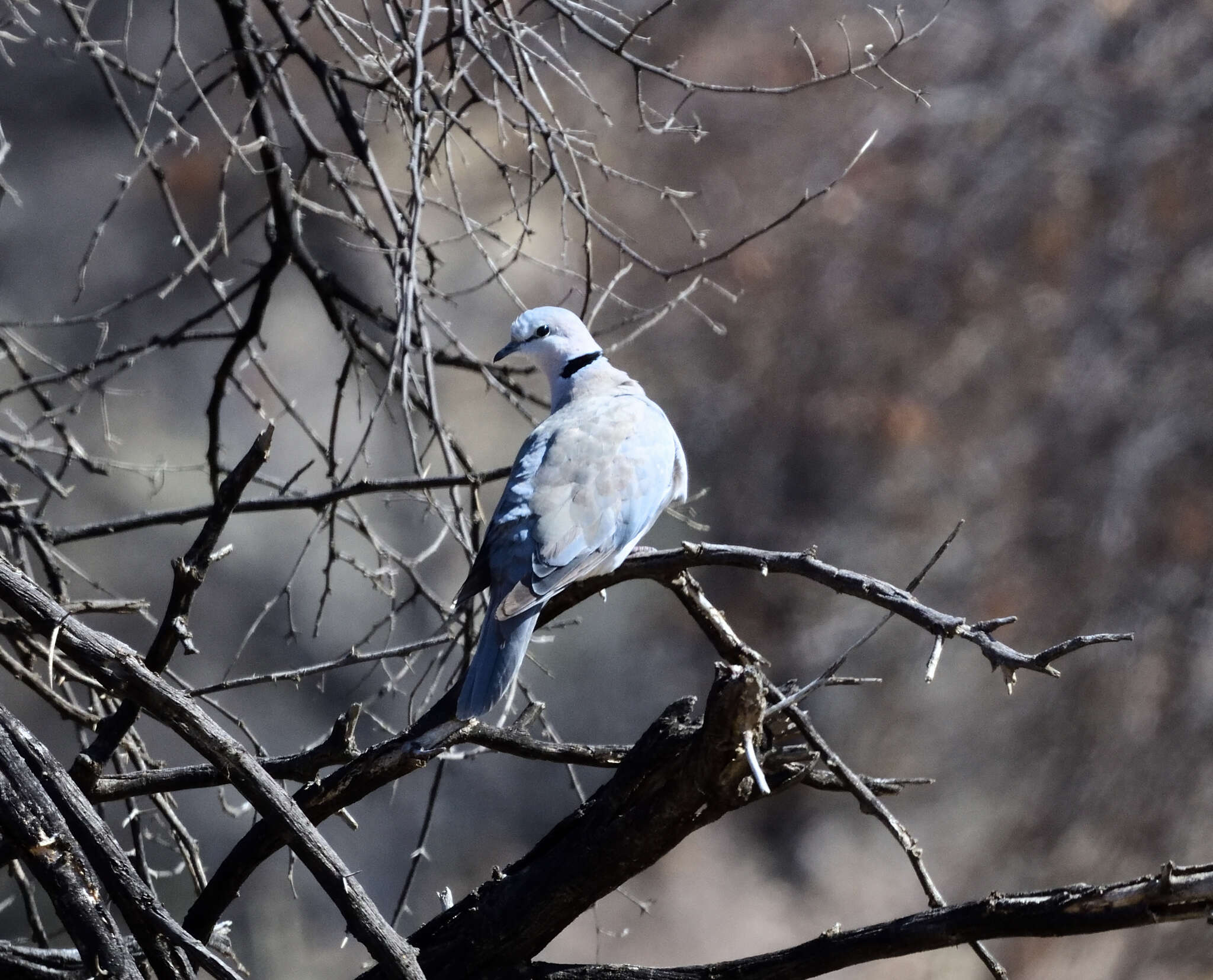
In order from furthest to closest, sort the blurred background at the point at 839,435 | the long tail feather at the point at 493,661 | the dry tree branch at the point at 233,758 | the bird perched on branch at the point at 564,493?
1. the blurred background at the point at 839,435
2. the bird perched on branch at the point at 564,493
3. the long tail feather at the point at 493,661
4. the dry tree branch at the point at 233,758

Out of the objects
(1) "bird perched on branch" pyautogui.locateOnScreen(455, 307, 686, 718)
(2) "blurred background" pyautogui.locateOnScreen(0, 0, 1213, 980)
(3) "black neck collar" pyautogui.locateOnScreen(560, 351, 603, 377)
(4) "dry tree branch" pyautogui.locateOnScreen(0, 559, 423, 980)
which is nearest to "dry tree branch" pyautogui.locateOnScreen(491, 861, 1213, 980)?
(4) "dry tree branch" pyautogui.locateOnScreen(0, 559, 423, 980)

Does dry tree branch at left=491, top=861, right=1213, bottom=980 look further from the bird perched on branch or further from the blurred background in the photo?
the blurred background

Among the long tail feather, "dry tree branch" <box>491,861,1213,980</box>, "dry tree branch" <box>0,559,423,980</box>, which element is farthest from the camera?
the long tail feather

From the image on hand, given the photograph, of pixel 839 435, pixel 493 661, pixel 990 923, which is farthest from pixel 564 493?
pixel 839 435

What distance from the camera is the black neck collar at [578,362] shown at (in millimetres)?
2836

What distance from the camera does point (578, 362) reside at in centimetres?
285

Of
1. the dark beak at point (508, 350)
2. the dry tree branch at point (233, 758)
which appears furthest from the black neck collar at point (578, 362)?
the dry tree branch at point (233, 758)

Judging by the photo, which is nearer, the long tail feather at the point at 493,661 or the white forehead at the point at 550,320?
the long tail feather at the point at 493,661

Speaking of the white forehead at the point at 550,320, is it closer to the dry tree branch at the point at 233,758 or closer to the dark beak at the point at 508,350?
the dark beak at the point at 508,350

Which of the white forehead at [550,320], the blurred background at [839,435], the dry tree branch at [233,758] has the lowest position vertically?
the dry tree branch at [233,758]

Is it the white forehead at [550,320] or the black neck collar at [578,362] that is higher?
the white forehead at [550,320]

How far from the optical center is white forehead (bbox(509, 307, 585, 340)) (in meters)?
2.86

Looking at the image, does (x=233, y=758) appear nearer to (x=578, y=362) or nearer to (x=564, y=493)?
(x=564, y=493)

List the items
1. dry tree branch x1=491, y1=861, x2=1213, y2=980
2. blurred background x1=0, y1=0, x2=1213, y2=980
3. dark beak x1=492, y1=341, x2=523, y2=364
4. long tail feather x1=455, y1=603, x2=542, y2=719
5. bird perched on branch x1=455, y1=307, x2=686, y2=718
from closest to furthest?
1. dry tree branch x1=491, y1=861, x2=1213, y2=980
2. long tail feather x1=455, y1=603, x2=542, y2=719
3. bird perched on branch x1=455, y1=307, x2=686, y2=718
4. dark beak x1=492, y1=341, x2=523, y2=364
5. blurred background x1=0, y1=0, x2=1213, y2=980
